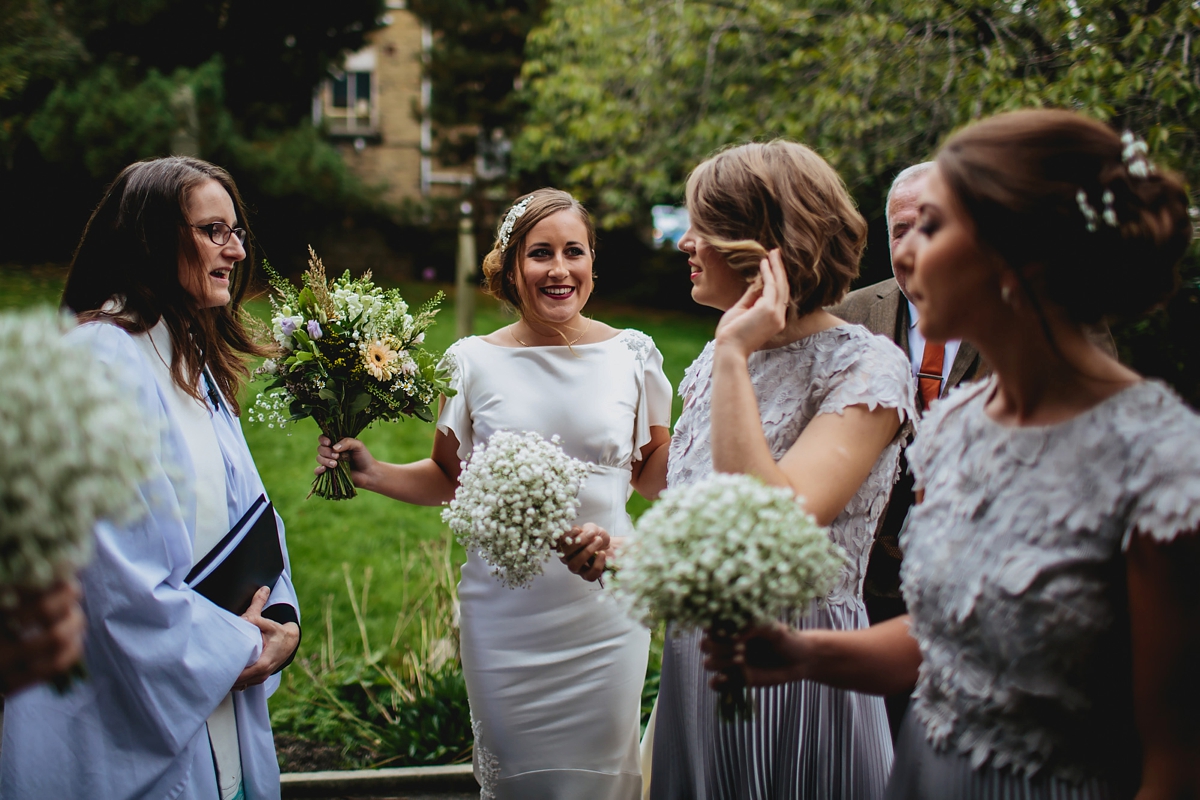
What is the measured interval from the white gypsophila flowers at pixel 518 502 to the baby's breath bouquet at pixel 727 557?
75 centimetres

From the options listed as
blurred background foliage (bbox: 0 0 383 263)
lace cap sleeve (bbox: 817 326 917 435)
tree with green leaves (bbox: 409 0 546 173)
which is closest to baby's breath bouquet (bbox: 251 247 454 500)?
lace cap sleeve (bbox: 817 326 917 435)

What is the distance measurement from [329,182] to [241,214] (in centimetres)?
1762

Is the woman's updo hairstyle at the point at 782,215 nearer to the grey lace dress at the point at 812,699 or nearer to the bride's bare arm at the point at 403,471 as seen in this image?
the grey lace dress at the point at 812,699

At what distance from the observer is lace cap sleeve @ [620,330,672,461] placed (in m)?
3.26

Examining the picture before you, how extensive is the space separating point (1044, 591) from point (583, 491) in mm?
1830

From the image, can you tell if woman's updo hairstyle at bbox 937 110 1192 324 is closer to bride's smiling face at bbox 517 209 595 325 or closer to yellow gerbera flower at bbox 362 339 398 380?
bride's smiling face at bbox 517 209 595 325

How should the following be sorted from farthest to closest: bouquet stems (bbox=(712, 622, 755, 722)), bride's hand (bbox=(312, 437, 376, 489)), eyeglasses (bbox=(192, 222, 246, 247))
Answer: bride's hand (bbox=(312, 437, 376, 489)), eyeglasses (bbox=(192, 222, 246, 247)), bouquet stems (bbox=(712, 622, 755, 722))

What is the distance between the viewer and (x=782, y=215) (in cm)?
212

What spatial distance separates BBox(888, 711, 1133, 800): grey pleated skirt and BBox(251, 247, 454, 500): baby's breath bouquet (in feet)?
6.34

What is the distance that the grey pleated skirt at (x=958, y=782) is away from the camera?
59.6 inches

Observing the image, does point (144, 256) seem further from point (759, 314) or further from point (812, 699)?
point (812, 699)

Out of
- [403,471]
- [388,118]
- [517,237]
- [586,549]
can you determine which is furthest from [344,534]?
[388,118]

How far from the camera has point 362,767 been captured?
439 centimetres

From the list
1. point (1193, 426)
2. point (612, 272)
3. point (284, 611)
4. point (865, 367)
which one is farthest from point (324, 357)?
point (612, 272)
